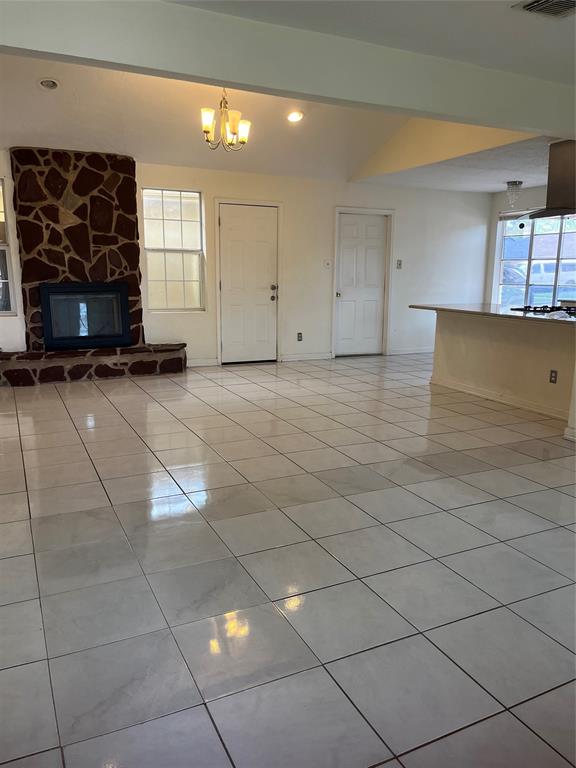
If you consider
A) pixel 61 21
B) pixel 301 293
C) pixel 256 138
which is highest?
pixel 256 138

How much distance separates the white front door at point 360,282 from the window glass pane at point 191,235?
1.98m

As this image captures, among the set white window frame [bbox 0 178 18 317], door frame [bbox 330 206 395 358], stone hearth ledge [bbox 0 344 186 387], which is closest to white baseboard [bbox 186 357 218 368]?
stone hearth ledge [bbox 0 344 186 387]

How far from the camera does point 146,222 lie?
21.7 feet

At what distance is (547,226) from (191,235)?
4.80m

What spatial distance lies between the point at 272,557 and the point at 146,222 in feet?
17.4

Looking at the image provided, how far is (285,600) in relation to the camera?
206 centimetres

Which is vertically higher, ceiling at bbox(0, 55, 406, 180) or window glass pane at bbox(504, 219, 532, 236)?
ceiling at bbox(0, 55, 406, 180)

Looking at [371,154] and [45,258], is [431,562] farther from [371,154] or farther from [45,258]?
[371,154]

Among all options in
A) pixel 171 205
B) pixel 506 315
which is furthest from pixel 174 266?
pixel 506 315

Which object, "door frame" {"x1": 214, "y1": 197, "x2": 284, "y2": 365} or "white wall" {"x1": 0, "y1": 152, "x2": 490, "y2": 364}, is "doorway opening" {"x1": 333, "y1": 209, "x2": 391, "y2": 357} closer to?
"white wall" {"x1": 0, "y1": 152, "x2": 490, "y2": 364}

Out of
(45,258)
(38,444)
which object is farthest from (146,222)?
(38,444)

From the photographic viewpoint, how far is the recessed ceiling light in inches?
186

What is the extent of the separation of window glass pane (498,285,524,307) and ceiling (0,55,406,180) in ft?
10.2

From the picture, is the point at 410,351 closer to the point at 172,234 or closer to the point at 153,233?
the point at 172,234
